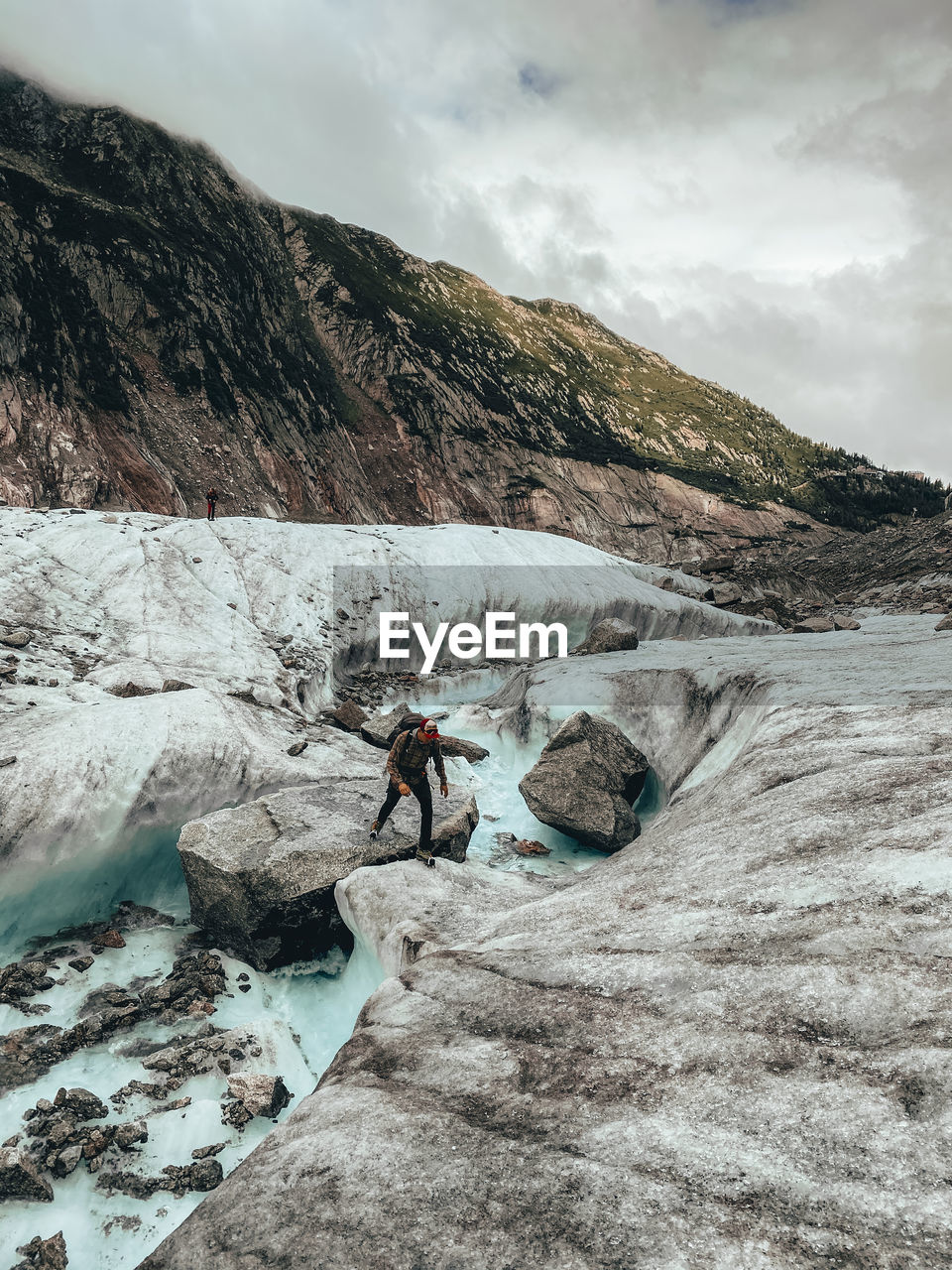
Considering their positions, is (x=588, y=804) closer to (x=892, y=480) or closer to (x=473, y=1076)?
(x=473, y=1076)

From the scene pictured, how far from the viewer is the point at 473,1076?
14.1 ft

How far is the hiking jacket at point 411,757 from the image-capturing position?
31.5 ft

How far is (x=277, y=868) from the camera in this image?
9289 millimetres

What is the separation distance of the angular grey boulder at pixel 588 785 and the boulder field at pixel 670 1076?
5.03 meters

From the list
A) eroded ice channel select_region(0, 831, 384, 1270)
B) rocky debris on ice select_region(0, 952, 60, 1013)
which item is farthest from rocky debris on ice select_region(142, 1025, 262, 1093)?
rocky debris on ice select_region(0, 952, 60, 1013)

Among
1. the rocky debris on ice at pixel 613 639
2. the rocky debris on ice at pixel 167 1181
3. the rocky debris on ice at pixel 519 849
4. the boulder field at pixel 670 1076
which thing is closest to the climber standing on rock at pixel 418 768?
the boulder field at pixel 670 1076

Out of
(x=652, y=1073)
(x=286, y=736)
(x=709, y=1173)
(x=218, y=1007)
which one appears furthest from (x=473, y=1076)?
(x=286, y=736)

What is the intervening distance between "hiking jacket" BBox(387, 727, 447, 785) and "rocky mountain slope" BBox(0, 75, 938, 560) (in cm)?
3395

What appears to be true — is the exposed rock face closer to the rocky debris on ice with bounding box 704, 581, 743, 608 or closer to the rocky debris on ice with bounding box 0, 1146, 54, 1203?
the rocky debris on ice with bounding box 0, 1146, 54, 1203

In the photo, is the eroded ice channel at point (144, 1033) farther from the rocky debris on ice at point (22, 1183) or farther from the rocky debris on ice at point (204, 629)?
the rocky debris on ice at point (204, 629)

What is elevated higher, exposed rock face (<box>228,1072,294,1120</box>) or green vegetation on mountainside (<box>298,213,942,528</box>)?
green vegetation on mountainside (<box>298,213,942,528</box>)

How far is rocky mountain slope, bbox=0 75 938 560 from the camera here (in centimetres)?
4291

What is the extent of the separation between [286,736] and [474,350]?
261 ft

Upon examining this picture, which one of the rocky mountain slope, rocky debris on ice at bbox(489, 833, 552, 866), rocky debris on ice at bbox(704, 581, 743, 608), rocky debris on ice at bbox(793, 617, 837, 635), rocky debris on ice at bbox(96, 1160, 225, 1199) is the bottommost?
rocky debris on ice at bbox(96, 1160, 225, 1199)
